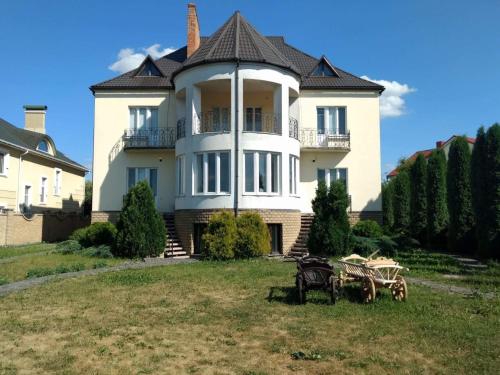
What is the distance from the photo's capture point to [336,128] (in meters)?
21.6

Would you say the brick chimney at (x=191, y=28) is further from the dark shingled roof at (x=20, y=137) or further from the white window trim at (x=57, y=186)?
the white window trim at (x=57, y=186)

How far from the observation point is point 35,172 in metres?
28.6

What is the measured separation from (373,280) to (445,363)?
323cm

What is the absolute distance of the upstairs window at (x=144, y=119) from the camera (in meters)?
21.8

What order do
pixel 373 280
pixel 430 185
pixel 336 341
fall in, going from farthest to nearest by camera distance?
pixel 430 185
pixel 373 280
pixel 336 341

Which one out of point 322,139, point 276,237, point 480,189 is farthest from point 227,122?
point 480,189

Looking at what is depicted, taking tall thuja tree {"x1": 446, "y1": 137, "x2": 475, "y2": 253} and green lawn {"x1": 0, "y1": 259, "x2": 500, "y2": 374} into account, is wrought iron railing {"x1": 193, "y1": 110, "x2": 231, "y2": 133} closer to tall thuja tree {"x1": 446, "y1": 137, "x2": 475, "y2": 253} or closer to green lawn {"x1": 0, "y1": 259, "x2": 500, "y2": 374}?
tall thuja tree {"x1": 446, "y1": 137, "x2": 475, "y2": 253}

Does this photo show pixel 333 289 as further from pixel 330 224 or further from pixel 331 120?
pixel 331 120

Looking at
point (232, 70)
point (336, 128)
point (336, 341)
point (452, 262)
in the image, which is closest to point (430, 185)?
point (336, 128)

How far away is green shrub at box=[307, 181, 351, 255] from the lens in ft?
52.0

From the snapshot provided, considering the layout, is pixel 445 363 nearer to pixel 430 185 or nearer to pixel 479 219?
pixel 479 219

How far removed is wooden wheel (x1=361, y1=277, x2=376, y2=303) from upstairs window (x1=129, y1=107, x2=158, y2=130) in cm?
1605

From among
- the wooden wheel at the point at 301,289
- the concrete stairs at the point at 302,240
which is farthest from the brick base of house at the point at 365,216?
the wooden wheel at the point at 301,289

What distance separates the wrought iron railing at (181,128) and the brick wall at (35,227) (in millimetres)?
10767
